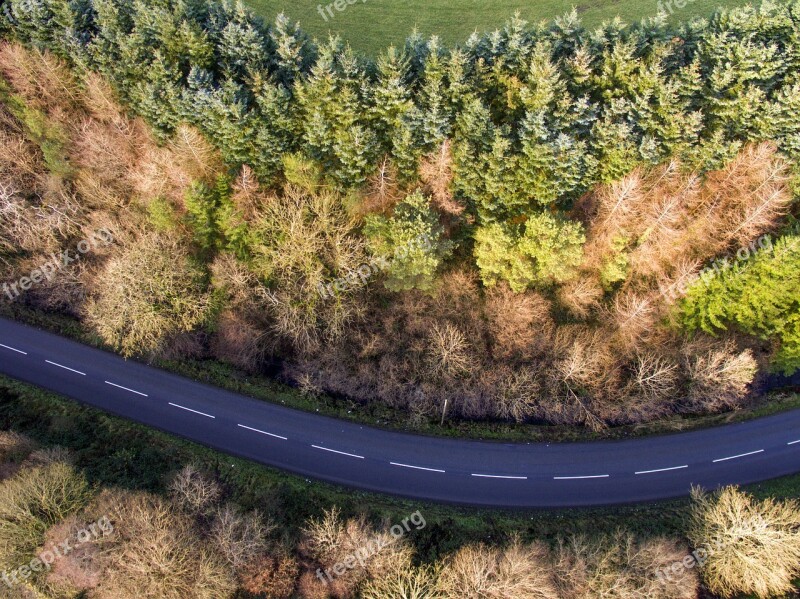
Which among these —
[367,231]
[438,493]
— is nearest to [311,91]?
[367,231]

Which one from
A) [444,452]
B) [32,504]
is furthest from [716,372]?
[32,504]

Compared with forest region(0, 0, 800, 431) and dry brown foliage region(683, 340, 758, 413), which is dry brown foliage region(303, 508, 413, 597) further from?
dry brown foliage region(683, 340, 758, 413)

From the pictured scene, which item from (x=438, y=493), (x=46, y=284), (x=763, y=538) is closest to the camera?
(x=763, y=538)

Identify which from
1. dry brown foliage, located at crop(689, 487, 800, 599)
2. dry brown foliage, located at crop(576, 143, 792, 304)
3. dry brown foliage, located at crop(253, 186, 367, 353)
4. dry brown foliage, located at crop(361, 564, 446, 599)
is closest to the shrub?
dry brown foliage, located at crop(253, 186, 367, 353)

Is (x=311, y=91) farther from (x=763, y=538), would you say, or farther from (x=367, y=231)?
(x=763, y=538)

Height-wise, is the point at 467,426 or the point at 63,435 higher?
the point at 467,426

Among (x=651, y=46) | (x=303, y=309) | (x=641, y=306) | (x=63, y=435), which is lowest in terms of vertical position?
(x=63, y=435)

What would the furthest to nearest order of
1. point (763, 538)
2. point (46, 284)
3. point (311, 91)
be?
point (46, 284), point (311, 91), point (763, 538)
